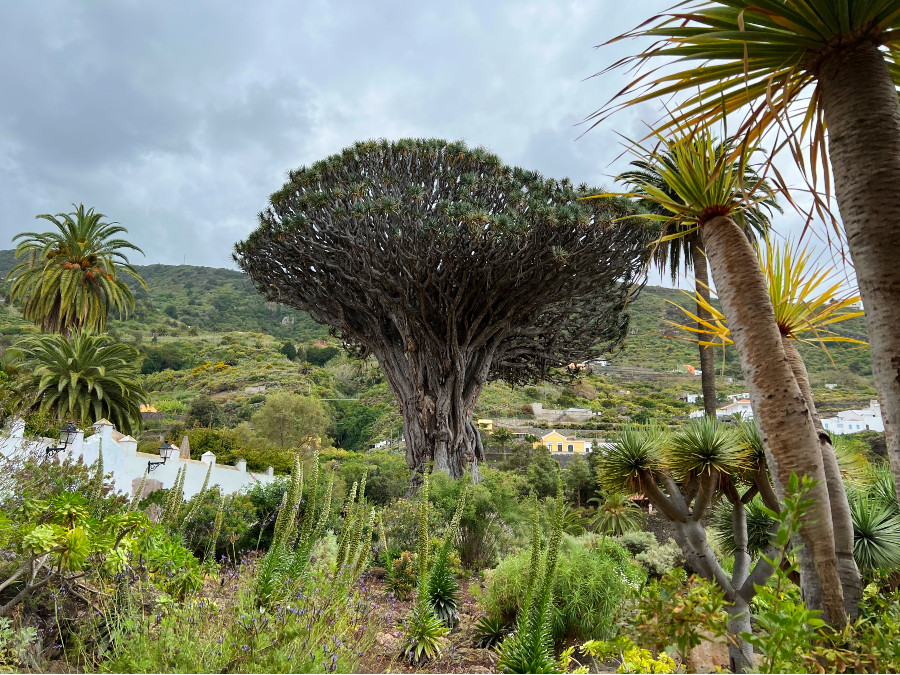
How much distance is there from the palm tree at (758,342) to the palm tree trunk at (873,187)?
338 mm

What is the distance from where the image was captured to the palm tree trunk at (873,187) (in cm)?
199

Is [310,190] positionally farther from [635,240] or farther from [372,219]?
[635,240]

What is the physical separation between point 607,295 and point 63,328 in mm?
20128

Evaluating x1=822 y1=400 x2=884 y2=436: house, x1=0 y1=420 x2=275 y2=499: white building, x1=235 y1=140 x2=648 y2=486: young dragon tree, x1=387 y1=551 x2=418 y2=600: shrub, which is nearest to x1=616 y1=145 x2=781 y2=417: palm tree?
x1=235 y1=140 x2=648 y2=486: young dragon tree

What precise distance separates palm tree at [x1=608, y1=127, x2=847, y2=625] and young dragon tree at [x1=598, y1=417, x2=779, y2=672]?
271 centimetres

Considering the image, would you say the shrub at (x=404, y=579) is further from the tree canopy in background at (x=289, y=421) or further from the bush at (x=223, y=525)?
the tree canopy in background at (x=289, y=421)

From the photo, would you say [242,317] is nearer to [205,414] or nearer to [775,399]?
[205,414]

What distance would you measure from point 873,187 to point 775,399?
97 cm

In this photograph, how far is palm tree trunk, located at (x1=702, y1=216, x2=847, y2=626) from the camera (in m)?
2.25

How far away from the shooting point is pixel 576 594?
5082 millimetres

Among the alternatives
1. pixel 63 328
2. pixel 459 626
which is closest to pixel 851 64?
pixel 459 626

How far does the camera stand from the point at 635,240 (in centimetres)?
1455

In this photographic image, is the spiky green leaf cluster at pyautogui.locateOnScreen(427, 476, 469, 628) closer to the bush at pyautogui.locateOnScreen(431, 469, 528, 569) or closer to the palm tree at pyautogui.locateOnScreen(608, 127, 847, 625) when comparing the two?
the bush at pyautogui.locateOnScreen(431, 469, 528, 569)

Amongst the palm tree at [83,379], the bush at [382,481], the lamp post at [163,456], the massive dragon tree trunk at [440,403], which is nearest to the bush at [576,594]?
the massive dragon tree trunk at [440,403]
